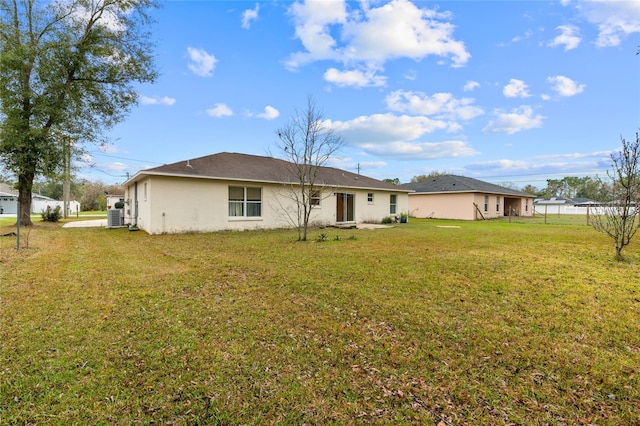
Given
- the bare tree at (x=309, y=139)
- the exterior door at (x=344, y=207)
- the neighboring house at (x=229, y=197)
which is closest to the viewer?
the bare tree at (x=309, y=139)

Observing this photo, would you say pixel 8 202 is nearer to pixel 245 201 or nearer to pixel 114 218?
pixel 114 218

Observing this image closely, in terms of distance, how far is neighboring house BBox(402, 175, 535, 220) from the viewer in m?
23.6

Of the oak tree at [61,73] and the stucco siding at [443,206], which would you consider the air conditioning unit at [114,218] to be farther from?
the stucco siding at [443,206]

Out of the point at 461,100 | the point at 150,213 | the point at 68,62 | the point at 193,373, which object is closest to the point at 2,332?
the point at 193,373

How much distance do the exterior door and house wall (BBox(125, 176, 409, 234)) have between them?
1036mm

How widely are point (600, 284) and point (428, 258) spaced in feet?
9.71

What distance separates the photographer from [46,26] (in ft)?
45.1

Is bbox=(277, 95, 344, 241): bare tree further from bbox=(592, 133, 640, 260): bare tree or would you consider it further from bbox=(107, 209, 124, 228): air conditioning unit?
bbox=(107, 209, 124, 228): air conditioning unit

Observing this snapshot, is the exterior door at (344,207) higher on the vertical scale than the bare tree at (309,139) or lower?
lower

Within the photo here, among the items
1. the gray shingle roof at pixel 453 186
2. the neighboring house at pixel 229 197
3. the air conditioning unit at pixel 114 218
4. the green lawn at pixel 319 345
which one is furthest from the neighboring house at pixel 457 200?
the air conditioning unit at pixel 114 218

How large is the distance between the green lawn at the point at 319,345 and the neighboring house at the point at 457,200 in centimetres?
1820

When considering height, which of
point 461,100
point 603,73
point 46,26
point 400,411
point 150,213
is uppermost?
point 46,26

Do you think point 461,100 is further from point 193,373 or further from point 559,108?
point 193,373

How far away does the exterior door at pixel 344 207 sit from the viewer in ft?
56.1
